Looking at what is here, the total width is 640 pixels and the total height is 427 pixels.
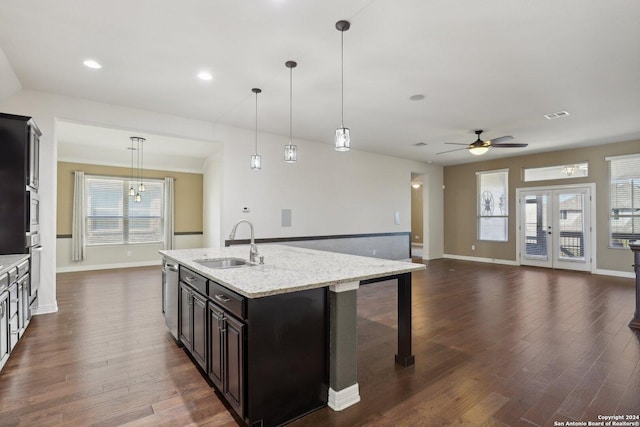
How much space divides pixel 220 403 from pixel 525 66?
4.38 meters

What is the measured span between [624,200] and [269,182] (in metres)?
7.64

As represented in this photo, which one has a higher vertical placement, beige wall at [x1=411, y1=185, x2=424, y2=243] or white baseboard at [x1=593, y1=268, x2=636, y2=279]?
beige wall at [x1=411, y1=185, x2=424, y2=243]

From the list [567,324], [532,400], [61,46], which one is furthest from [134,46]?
[567,324]

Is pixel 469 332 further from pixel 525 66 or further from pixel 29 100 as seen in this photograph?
pixel 29 100

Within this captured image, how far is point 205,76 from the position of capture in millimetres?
3793

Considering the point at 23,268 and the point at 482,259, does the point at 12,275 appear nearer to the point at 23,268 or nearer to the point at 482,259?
the point at 23,268

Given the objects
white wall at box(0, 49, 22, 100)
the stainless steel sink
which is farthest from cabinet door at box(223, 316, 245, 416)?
white wall at box(0, 49, 22, 100)

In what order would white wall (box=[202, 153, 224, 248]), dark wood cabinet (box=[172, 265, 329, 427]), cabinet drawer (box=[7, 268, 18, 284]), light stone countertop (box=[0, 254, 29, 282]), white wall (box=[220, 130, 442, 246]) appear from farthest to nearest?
1. white wall (box=[202, 153, 224, 248])
2. white wall (box=[220, 130, 442, 246])
3. cabinet drawer (box=[7, 268, 18, 284])
4. light stone countertop (box=[0, 254, 29, 282])
5. dark wood cabinet (box=[172, 265, 329, 427])

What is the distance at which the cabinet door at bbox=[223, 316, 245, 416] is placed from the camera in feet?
6.26

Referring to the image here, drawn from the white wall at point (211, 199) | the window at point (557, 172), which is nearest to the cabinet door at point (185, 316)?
the white wall at point (211, 199)

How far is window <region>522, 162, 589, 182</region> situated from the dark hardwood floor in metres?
3.83

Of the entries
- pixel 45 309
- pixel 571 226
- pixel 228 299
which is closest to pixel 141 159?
pixel 45 309

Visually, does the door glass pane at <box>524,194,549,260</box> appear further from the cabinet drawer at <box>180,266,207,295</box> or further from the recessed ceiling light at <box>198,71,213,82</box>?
the cabinet drawer at <box>180,266,207,295</box>

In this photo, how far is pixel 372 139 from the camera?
6863 millimetres
